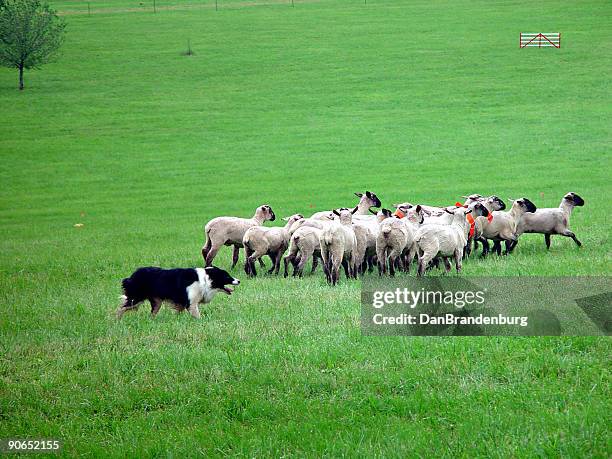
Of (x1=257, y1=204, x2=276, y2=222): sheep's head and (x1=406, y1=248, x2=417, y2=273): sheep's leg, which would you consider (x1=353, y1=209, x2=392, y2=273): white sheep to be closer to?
(x1=406, y1=248, x2=417, y2=273): sheep's leg

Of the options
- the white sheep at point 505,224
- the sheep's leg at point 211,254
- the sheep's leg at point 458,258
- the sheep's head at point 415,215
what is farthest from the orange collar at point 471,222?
the sheep's leg at point 211,254

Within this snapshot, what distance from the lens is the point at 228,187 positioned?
133 feet

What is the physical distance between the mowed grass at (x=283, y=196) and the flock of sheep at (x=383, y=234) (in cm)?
65

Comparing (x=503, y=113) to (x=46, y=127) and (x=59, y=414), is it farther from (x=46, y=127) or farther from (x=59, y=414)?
(x=59, y=414)

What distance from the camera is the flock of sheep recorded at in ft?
50.1

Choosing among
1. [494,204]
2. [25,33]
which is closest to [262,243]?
[494,204]

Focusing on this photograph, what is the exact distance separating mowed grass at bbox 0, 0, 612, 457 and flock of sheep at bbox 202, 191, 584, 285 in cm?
Result: 65

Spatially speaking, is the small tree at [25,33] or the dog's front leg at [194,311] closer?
the dog's front leg at [194,311]

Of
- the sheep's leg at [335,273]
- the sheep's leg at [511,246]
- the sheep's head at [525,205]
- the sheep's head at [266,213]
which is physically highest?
the sheep's head at [525,205]

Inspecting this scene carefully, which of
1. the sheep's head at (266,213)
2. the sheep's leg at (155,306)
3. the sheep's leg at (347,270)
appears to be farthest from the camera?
the sheep's head at (266,213)

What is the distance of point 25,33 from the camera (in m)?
63.2

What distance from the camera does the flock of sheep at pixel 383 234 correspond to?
1527 centimetres

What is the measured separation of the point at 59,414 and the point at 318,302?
504cm

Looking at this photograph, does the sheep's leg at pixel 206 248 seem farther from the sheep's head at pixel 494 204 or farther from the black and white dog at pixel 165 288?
the sheep's head at pixel 494 204
